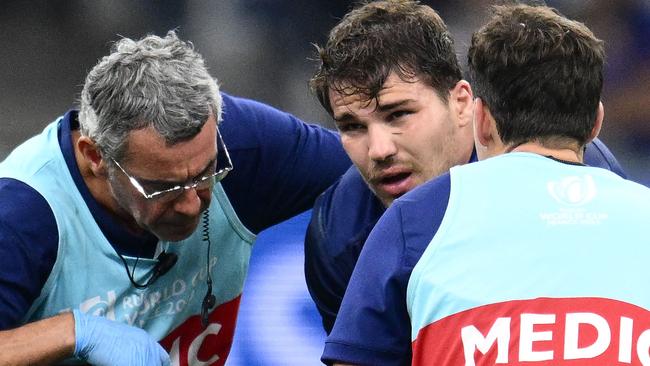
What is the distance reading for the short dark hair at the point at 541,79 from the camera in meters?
1.82

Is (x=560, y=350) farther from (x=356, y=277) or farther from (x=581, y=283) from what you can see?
(x=356, y=277)

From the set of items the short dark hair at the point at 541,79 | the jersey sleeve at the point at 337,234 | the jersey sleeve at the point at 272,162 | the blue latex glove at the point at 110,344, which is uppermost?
the short dark hair at the point at 541,79

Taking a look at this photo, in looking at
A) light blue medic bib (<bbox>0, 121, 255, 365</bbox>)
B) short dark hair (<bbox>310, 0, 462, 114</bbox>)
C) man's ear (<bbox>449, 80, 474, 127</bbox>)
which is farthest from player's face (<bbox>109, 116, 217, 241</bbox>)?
man's ear (<bbox>449, 80, 474, 127</bbox>)

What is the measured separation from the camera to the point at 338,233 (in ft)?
8.75

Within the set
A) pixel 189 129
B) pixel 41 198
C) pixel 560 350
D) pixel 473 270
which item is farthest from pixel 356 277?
pixel 41 198

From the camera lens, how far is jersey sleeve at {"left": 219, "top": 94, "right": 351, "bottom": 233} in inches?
108

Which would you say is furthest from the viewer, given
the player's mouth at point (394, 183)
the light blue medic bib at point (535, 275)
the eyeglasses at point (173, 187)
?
the player's mouth at point (394, 183)

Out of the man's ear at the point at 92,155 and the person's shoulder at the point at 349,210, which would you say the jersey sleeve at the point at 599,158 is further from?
the man's ear at the point at 92,155

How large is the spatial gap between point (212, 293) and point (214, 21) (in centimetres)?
161

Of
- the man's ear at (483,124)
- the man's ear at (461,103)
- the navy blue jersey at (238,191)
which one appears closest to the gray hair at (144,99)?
the navy blue jersey at (238,191)

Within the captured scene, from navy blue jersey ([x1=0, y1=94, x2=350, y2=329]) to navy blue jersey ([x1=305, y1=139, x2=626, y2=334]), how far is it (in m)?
0.09

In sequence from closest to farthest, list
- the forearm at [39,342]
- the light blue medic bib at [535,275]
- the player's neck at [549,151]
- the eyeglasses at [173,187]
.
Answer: the light blue medic bib at [535,275], the player's neck at [549,151], the forearm at [39,342], the eyeglasses at [173,187]

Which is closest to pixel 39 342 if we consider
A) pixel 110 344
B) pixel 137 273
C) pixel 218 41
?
pixel 110 344

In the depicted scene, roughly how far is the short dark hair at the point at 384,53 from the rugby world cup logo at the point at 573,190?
90 cm
